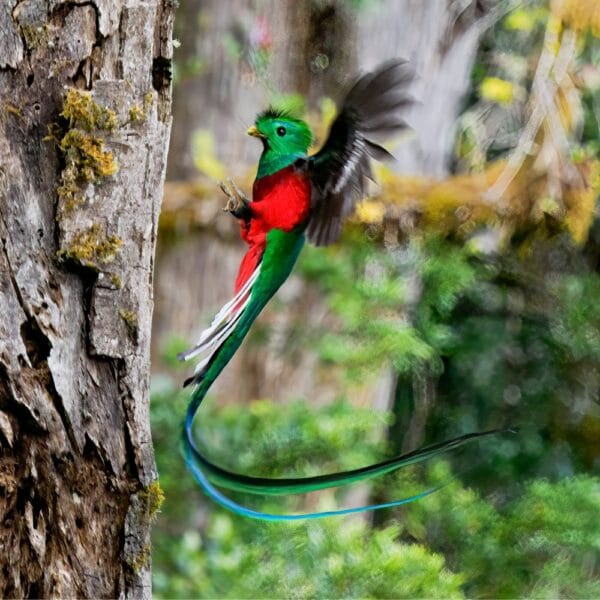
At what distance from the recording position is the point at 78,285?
0.81 metres

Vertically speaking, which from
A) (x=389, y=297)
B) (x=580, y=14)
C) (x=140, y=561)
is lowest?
(x=140, y=561)

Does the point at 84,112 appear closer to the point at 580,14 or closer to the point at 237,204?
the point at 237,204

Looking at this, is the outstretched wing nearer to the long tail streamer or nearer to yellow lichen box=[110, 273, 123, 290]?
the long tail streamer

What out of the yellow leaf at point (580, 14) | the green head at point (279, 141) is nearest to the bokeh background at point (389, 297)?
the yellow leaf at point (580, 14)

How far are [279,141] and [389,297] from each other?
0.65 meters

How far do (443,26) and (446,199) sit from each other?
0.65m

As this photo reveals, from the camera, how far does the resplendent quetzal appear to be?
2.59ft

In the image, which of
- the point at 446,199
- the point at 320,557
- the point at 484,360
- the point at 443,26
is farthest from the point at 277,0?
the point at 484,360

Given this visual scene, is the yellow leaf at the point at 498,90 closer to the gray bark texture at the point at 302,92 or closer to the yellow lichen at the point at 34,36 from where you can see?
the gray bark texture at the point at 302,92

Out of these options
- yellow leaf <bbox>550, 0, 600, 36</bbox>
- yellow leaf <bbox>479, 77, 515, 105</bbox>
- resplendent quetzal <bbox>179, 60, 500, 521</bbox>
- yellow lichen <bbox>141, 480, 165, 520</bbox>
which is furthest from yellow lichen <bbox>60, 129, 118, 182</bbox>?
yellow leaf <bbox>479, 77, 515, 105</bbox>

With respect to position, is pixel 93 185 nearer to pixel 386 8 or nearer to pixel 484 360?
pixel 386 8

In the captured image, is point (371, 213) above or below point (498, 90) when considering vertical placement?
below

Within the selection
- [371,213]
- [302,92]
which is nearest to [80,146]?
[371,213]

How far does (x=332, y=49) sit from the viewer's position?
1865mm
